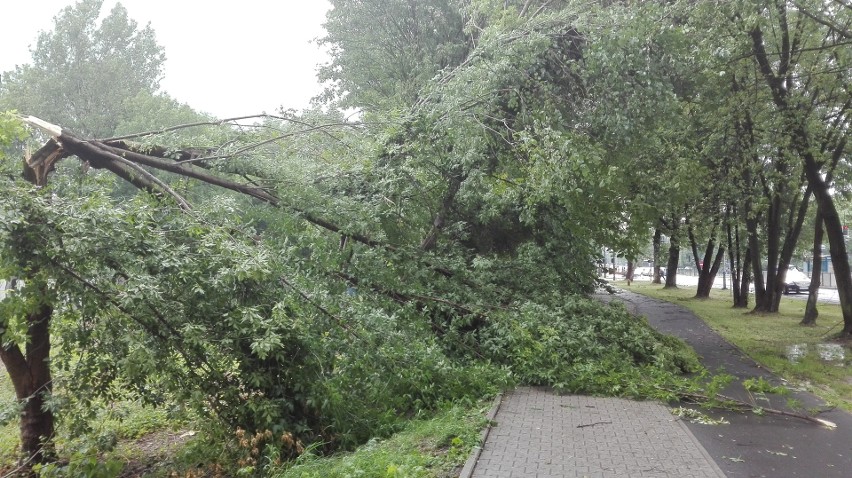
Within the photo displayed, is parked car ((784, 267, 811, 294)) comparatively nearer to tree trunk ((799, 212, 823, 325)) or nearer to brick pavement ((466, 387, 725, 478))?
tree trunk ((799, 212, 823, 325))

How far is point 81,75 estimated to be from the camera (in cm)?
3183

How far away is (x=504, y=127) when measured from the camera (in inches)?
496

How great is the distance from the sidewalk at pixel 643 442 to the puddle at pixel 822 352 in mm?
4419

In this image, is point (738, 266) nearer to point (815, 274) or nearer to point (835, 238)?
point (815, 274)

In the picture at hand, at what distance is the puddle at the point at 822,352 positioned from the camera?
13.6 meters

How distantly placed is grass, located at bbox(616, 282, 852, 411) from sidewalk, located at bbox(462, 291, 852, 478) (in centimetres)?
159

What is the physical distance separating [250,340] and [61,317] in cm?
201

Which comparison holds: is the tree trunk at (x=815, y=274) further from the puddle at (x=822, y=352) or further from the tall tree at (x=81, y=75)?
the tall tree at (x=81, y=75)

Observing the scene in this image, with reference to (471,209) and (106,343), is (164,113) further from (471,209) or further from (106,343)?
(106,343)

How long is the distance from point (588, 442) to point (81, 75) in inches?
1260

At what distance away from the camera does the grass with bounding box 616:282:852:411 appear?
445 inches

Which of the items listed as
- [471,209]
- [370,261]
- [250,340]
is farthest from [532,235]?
[250,340]

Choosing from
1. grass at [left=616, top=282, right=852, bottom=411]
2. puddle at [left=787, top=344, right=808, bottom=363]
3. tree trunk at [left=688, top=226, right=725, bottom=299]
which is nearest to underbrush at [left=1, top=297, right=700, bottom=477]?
grass at [left=616, top=282, right=852, bottom=411]

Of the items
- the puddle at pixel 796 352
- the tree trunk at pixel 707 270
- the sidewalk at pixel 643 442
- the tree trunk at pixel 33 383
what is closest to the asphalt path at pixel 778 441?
the sidewalk at pixel 643 442
